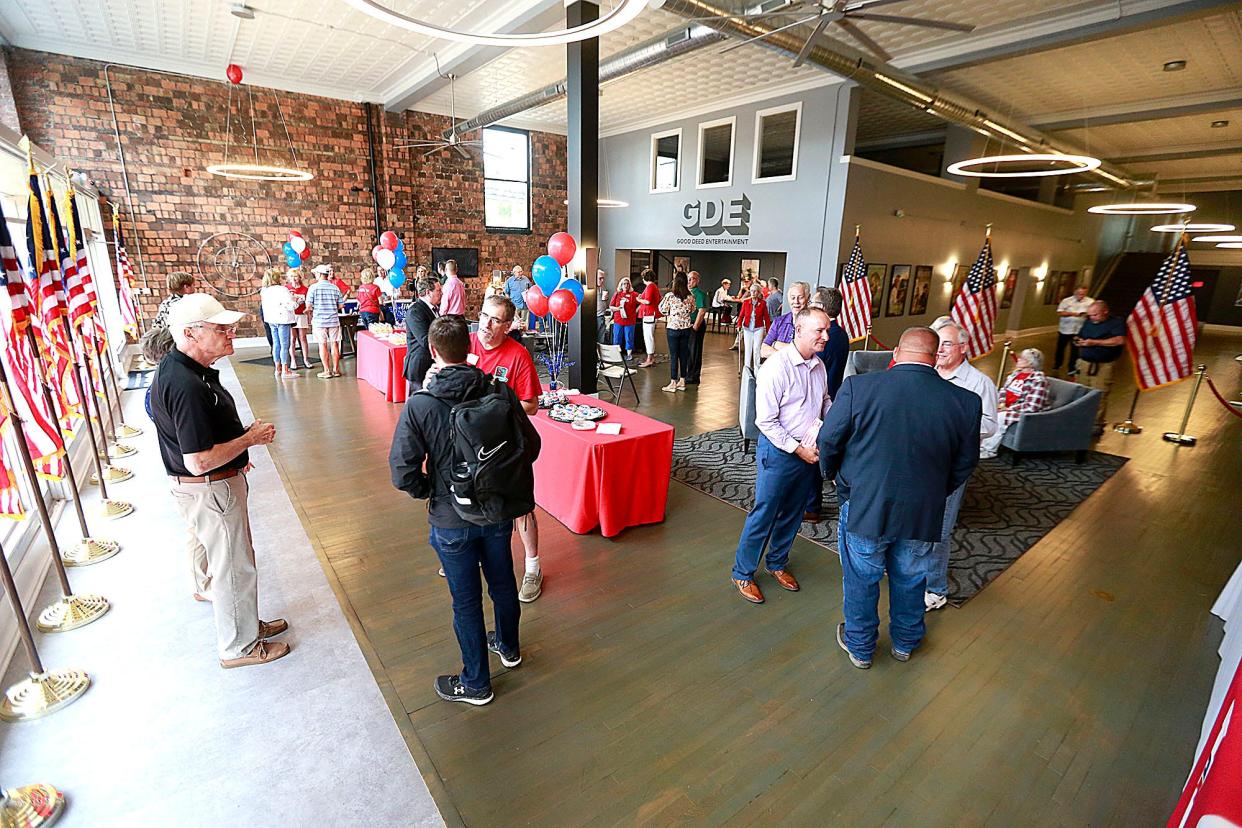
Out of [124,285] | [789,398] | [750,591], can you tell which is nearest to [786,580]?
[750,591]

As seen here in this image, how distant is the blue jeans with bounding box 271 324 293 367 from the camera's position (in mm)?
8375

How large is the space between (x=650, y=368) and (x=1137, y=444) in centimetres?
673

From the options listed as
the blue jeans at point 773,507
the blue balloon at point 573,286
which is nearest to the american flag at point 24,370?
the blue jeans at point 773,507

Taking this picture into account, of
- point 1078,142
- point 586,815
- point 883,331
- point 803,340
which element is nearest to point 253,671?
point 586,815

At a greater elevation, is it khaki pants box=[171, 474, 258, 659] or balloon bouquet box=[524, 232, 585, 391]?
balloon bouquet box=[524, 232, 585, 391]

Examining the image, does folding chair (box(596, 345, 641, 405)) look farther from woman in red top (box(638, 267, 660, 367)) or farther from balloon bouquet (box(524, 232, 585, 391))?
woman in red top (box(638, 267, 660, 367))

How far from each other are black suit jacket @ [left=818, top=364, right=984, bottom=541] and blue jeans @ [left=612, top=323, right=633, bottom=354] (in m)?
6.72

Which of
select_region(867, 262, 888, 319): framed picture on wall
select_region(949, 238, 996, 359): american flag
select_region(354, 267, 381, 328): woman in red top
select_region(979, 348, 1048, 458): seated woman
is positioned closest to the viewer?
select_region(979, 348, 1048, 458): seated woman

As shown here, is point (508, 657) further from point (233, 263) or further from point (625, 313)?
point (233, 263)

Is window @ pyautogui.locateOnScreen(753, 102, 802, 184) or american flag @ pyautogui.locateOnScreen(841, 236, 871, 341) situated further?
window @ pyautogui.locateOnScreen(753, 102, 802, 184)

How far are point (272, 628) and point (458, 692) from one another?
3.73ft

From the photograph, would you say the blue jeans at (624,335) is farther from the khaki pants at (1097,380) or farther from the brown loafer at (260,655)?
the brown loafer at (260,655)

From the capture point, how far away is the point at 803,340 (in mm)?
3121

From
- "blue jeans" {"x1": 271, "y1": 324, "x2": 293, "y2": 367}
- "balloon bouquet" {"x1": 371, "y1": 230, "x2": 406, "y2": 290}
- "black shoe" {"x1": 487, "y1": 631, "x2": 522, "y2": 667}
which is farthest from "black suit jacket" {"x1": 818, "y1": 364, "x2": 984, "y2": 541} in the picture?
"balloon bouquet" {"x1": 371, "y1": 230, "x2": 406, "y2": 290}
